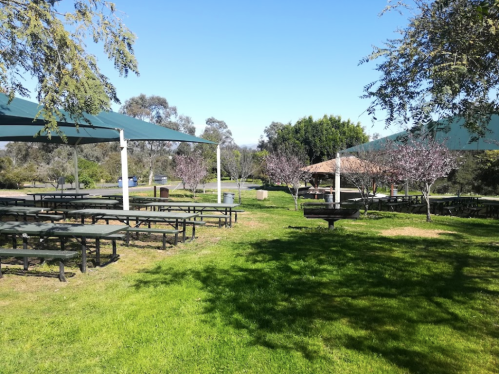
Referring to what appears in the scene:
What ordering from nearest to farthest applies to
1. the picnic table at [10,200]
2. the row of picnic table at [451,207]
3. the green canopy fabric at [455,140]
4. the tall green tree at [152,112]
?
1. the picnic table at [10,200]
2. the row of picnic table at [451,207]
3. the green canopy fabric at [455,140]
4. the tall green tree at [152,112]

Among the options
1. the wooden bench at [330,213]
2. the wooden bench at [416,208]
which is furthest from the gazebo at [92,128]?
the wooden bench at [416,208]

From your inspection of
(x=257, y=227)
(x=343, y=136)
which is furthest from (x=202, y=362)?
(x=343, y=136)

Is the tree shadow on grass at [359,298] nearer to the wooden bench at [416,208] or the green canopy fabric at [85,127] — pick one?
the green canopy fabric at [85,127]

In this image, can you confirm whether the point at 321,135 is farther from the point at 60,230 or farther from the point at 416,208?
the point at 60,230

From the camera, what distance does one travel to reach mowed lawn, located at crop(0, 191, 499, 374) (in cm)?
297

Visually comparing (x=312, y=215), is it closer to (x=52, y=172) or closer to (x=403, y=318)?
(x=403, y=318)

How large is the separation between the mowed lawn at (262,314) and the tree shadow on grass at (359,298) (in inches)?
0.6

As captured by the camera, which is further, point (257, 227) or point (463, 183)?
point (463, 183)

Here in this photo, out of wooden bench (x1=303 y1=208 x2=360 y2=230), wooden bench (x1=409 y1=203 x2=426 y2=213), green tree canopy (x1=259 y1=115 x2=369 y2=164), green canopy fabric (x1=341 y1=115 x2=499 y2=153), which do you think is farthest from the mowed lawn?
green tree canopy (x1=259 y1=115 x2=369 y2=164)

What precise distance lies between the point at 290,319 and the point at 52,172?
118 ft

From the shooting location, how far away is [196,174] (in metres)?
21.0

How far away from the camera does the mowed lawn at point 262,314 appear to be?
9.76ft

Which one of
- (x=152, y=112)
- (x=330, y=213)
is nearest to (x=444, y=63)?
(x=330, y=213)

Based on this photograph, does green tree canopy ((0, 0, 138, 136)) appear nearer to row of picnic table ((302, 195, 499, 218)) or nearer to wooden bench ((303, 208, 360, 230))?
wooden bench ((303, 208, 360, 230))
